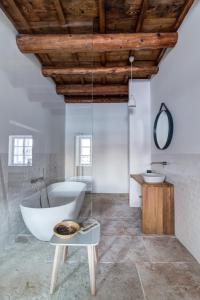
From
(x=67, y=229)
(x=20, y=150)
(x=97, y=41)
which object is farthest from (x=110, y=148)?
(x=67, y=229)

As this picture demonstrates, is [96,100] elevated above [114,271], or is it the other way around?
[96,100]

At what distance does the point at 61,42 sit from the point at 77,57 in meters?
0.62

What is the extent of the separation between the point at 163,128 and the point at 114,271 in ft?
7.35

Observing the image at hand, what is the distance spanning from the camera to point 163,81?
9.80ft

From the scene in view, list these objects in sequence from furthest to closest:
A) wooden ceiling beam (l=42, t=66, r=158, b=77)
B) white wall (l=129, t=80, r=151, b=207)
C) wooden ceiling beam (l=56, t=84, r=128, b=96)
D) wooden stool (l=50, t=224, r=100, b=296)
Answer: wooden ceiling beam (l=56, t=84, r=128, b=96)
white wall (l=129, t=80, r=151, b=207)
wooden ceiling beam (l=42, t=66, r=158, b=77)
wooden stool (l=50, t=224, r=100, b=296)

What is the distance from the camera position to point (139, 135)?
3.81 m

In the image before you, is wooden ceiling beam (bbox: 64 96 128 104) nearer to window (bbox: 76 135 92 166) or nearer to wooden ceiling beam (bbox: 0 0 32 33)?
window (bbox: 76 135 92 166)

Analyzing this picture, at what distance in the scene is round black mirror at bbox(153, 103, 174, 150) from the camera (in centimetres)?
266

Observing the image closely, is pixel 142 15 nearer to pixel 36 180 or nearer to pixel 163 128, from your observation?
pixel 163 128

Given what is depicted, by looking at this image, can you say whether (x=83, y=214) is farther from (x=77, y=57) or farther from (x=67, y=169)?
(x=77, y=57)

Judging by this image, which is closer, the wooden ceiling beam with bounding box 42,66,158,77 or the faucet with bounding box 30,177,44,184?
the faucet with bounding box 30,177,44,184

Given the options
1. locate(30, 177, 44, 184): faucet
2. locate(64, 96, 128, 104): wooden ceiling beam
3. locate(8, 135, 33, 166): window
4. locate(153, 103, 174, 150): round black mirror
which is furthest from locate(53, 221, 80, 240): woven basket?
locate(64, 96, 128, 104): wooden ceiling beam

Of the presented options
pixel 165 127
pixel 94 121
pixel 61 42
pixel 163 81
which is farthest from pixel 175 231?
pixel 94 121

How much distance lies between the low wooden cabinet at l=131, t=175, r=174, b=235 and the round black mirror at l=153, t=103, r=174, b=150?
0.77 meters
